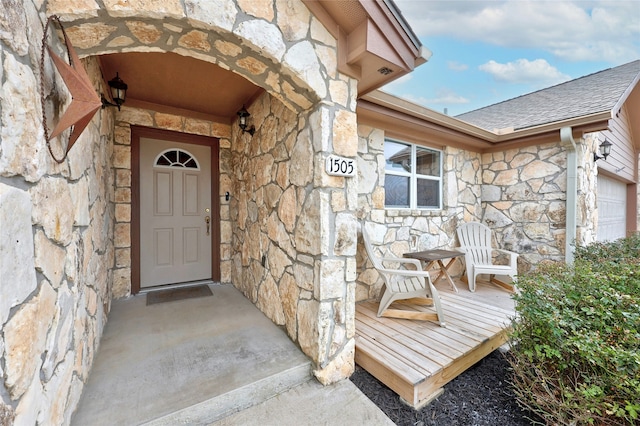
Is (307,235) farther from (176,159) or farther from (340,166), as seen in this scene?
(176,159)

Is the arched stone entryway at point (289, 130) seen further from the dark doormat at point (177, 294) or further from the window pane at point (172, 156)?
the window pane at point (172, 156)

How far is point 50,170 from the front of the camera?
1118 millimetres

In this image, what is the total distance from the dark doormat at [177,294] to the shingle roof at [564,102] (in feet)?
17.8

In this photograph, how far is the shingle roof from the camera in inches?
150

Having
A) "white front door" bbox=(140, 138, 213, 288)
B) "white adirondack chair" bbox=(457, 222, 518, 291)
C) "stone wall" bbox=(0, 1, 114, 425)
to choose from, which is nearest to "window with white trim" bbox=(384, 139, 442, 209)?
"white adirondack chair" bbox=(457, 222, 518, 291)

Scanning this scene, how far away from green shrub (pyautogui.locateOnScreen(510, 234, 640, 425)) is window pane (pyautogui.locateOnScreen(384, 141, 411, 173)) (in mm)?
2203

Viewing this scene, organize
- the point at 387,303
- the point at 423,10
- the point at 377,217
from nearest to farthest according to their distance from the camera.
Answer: the point at 387,303 → the point at 377,217 → the point at 423,10

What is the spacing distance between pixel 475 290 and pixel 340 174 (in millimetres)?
3192

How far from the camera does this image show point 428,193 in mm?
4195

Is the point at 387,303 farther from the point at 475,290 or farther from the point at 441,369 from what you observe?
the point at 475,290

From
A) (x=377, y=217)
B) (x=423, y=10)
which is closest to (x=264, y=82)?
(x=377, y=217)

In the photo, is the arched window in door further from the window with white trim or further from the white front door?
the window with white trim

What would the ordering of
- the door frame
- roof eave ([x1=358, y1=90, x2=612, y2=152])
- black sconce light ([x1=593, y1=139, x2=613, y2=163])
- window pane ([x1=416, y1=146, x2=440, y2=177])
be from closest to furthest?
roof eave ([x1=358, y1=90, x2=612, y2=152]) < the door frame < window pane ([x1=416, y1=146, x2=440, y2=177]) < black sconce light ([x1=593, y1=139, x2=613, y2=163])

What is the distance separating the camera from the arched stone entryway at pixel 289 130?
55.3 inches
